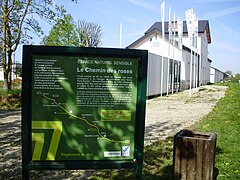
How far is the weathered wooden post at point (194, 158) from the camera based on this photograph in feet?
12.1

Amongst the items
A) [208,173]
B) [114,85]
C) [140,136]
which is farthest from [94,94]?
[208,173]

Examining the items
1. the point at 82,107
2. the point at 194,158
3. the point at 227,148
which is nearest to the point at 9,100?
the point at 227,148

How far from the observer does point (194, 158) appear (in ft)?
12.2

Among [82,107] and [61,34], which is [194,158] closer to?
[82,107]

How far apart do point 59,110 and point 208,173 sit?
207 centimetres

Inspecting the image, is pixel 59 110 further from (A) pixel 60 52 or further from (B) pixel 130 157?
(B) pixel 130 157

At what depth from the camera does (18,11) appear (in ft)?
49.8

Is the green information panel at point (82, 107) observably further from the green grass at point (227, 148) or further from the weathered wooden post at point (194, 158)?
the green grass at point (227, 148)

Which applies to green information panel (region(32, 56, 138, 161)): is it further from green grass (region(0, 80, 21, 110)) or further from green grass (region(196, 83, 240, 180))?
green grass (region(0, 80, 21, 110))

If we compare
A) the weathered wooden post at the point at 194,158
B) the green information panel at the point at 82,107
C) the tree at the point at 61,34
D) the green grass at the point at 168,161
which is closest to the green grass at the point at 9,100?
the tree at the point at 61,34

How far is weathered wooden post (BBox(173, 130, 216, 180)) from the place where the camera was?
3.68m

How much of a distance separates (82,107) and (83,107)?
0.4 inches

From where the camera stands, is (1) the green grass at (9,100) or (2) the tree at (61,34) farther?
(2) the tree at (61,34)

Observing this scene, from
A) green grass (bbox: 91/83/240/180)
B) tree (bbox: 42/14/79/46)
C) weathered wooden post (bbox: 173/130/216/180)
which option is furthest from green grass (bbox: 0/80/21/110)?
weathered wooden post (bbox: 173/130/216/180)
